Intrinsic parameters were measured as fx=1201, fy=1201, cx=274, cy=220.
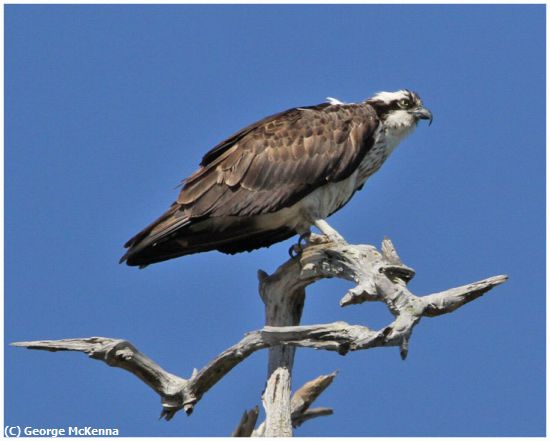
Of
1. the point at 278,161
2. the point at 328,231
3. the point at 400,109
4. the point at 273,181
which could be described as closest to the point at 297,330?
the point at 328,231

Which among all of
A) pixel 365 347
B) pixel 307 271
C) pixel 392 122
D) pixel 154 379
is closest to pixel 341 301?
pixel 365 347

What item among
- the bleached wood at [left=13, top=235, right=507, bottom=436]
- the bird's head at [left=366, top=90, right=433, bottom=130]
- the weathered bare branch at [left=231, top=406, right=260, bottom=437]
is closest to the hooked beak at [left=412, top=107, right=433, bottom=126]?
the bird's head at [left=366, top=90, right=433, bottom=130]

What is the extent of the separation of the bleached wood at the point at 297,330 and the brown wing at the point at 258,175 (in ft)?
2.40

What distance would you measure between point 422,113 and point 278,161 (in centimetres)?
174

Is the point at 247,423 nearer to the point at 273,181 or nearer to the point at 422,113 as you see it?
the point at 273,181

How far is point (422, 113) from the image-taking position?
12.6 metres

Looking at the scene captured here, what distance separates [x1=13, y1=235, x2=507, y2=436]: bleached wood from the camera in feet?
31.4

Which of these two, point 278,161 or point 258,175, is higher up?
point 278,161

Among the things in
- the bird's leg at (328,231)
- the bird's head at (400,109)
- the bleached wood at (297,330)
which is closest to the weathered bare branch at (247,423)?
the bleached wood at (297,330)

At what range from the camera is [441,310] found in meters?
9.61

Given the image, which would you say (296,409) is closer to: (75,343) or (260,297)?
(260,297)

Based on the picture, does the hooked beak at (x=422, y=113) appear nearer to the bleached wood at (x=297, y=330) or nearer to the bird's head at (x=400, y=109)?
the bird's head at (x=400, y=109)

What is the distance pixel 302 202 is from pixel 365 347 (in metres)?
2.59

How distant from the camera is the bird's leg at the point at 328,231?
1116cm
